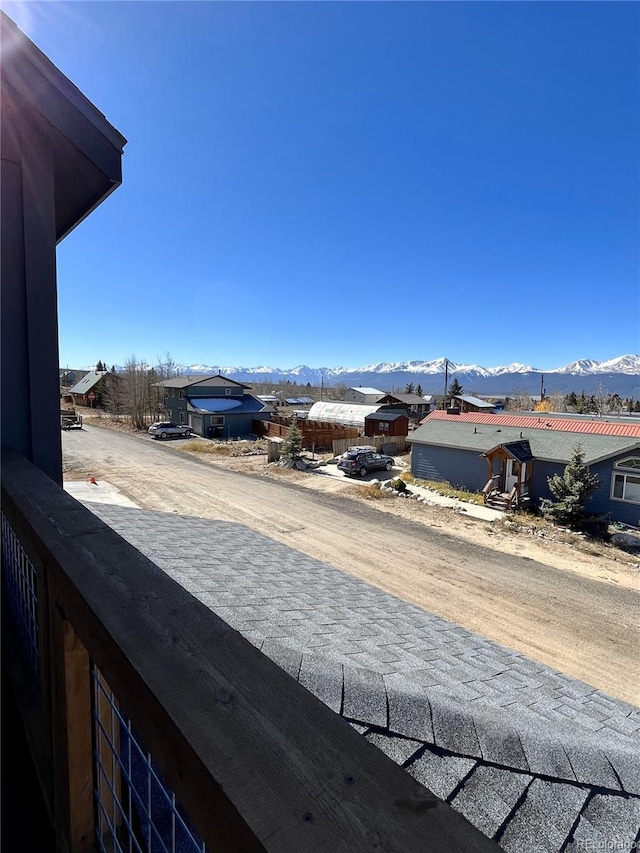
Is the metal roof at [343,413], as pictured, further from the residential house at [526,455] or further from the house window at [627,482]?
the house window at [627,482]

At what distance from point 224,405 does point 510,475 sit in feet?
71.5

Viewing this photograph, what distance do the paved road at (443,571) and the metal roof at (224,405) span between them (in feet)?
42.8

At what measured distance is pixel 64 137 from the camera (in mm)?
2912

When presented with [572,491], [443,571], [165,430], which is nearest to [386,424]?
[165,430]

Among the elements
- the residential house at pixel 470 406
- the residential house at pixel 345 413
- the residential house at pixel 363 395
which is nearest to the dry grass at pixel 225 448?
the residential house at pixel 345 413

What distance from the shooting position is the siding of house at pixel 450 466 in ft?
58.0

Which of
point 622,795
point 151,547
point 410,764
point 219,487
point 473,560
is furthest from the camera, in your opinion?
point 219,487

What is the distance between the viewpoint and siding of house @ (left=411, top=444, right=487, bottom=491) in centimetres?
1767

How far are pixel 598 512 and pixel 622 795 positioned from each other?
605 inches

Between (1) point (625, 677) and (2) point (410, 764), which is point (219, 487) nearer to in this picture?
(1) point (625, 677)

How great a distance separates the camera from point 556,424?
17656 mm

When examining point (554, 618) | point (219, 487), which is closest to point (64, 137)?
point (554, 618)

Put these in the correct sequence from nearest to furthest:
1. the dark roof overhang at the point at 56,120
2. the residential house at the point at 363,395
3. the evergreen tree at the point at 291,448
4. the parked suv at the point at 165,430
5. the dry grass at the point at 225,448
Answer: the dark roof overhang at the point at 56,120, the evergreen tree at the point at 291,448, the dry grass at the point at 225,448, the parked suv at the point at 165,430, the residential house at the point at 363,395

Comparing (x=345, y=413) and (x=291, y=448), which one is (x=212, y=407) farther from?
(x=345, y=413)
